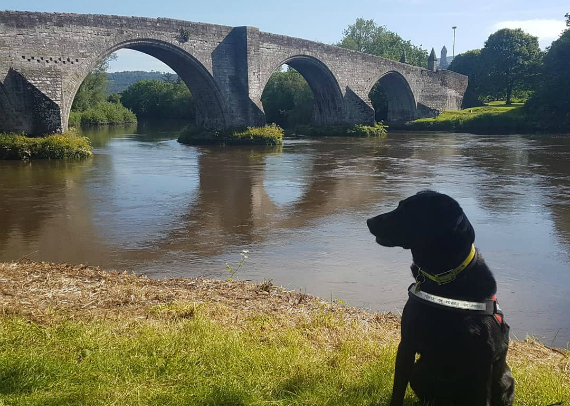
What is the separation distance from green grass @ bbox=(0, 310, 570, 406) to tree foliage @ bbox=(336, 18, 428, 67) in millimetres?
57448

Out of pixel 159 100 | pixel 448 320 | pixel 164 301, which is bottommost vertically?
pixel 164 301

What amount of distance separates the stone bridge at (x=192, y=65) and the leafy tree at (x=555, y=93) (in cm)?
994

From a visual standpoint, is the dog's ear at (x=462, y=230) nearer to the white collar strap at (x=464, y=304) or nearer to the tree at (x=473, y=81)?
the white collar strap at (x=464, y=304)

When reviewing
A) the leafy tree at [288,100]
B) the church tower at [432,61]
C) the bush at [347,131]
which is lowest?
the bush at [347,131]

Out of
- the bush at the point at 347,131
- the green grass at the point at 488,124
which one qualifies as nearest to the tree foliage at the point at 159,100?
the bush at the point at 347,131

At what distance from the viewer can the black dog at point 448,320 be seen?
230cm

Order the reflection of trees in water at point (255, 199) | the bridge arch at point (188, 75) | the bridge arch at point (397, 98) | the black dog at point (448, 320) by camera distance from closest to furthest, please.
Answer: the black dog at point (448, 320) < the reflection of trees in water at point (255, 199) < the bridge arch at point (188, 75) < the bridge arch at point (397, 98)

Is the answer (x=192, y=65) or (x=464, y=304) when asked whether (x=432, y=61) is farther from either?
(x=464, y=304)

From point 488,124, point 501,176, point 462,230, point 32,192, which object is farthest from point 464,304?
point 488,124

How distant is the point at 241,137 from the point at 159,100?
42.6 metres

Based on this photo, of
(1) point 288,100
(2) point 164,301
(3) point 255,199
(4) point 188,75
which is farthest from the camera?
(1) point 288,100

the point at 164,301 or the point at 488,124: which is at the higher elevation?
the point at 488,124

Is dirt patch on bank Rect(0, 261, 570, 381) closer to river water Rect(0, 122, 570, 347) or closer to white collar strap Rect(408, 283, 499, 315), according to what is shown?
river water Rect(0, 122, 570, 347)

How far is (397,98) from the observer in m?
42.9
